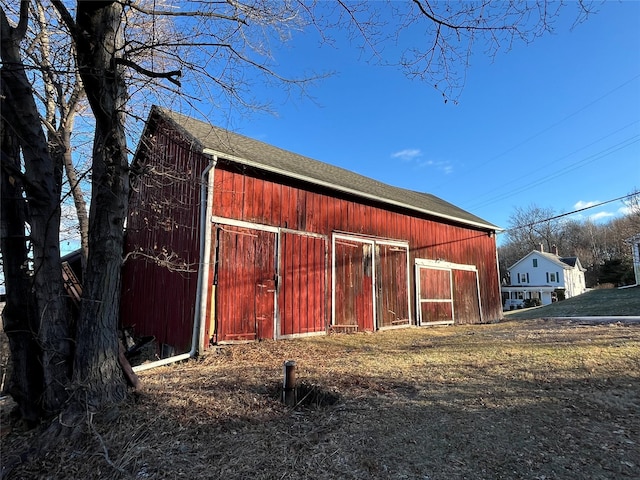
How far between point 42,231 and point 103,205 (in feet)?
1.79

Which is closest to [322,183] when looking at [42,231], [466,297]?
[42,231]

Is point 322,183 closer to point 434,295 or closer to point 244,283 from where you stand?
point 244,283

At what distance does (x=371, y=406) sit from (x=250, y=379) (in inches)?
61.8

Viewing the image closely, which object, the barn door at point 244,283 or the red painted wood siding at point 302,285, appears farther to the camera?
the red painted wood siding at point 302,285

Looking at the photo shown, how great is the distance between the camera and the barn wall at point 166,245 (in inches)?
302

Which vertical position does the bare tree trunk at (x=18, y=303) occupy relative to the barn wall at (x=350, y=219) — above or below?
below

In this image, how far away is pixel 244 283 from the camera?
7695 mm

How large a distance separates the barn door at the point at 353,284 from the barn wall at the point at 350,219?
0.45 meters

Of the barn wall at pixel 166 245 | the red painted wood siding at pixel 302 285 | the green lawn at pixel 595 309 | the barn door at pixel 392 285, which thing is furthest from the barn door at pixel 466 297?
the barn wall at pixel 166 245

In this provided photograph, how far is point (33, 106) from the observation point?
139 inches

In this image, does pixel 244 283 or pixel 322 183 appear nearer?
pixel 244 283

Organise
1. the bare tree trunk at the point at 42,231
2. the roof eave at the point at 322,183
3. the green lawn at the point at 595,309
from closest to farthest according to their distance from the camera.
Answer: the bare tree trunk at the point at 42,231 → the roof eave at the point at 322,183 → the green lawn at the point at 595,309

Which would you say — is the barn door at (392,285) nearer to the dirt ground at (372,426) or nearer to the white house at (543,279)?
the dirt ground at (372,426)

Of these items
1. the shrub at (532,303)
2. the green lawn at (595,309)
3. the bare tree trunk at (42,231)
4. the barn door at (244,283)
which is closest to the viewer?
the bare tree trunk at (42,231)
